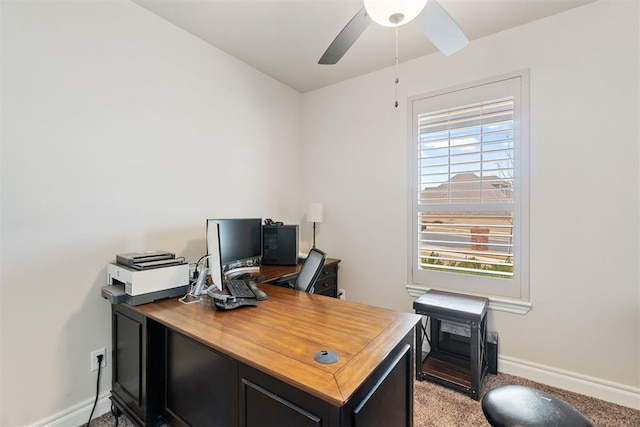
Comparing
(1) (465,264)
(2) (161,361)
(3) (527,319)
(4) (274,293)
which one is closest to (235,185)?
(4) (274,293)

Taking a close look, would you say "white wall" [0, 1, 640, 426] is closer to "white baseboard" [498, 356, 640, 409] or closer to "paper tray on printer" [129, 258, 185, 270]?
"white baseboard" [498, 356, 640, 409]

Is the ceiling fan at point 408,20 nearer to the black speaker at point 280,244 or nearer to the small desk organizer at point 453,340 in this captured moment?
the black speaker at point 280,244

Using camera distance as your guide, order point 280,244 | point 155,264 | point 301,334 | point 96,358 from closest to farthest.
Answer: point 301,334 → point 155,264 → point 96,358 → point 280,244

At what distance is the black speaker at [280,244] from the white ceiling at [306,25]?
5.46 feet

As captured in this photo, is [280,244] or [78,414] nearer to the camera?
[78,414]

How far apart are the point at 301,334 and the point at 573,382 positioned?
7.29 ft

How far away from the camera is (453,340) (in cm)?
253

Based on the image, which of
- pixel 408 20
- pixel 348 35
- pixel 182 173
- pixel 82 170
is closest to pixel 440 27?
pixel 408 20

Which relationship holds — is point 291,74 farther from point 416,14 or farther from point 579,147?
point 579,147

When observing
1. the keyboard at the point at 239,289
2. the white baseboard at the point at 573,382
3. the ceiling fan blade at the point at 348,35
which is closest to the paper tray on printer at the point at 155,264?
the keyboard at the point at 239,289

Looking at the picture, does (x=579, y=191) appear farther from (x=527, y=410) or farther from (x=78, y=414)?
(x=78, y=414)

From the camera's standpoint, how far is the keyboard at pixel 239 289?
1738 millimetres

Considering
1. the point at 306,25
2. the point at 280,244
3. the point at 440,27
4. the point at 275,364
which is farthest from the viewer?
the point at 280,244

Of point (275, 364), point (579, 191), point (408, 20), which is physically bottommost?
point (275, 364)
